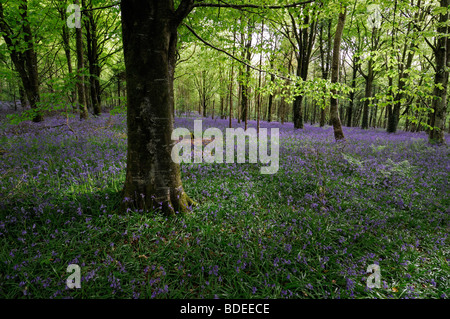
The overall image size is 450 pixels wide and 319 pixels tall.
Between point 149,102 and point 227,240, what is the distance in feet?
9.13

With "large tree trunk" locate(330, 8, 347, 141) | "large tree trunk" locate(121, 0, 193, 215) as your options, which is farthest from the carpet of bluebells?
"large tree trunk" locate(330, 8, 347, 141)

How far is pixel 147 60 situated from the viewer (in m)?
3.51

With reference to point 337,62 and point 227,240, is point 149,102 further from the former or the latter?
point 337,62

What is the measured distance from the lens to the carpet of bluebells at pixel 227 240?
2742 mm

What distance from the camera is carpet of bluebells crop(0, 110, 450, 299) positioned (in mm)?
2742

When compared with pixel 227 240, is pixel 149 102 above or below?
above

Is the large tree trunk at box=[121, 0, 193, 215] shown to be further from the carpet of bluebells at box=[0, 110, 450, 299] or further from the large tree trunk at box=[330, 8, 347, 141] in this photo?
the large tree trunk at box=[330, 8, 347, 141]

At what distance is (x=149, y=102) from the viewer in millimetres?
3607

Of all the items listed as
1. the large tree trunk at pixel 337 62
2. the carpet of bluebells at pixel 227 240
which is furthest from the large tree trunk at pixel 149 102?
the large tree trunk at pixel 337 62

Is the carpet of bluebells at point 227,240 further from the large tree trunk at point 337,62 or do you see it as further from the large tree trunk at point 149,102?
the large tree trunk at point 337,62

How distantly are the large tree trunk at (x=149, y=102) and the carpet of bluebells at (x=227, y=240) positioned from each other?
0.47m

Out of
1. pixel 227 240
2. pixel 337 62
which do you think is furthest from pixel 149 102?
pixel 337 62

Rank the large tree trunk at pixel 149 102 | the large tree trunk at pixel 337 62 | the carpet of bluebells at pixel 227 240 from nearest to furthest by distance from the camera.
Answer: the carpet of bluebells at pixel 227 240
the large tree trunk at pixel 149 102
the large tree trunk at pixel 337 62
